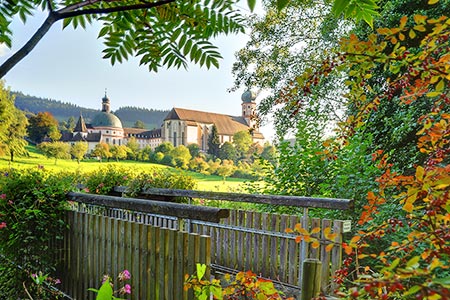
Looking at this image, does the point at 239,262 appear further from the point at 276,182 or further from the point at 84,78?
the point at 84,78

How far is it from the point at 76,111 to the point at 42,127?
1.72 meters

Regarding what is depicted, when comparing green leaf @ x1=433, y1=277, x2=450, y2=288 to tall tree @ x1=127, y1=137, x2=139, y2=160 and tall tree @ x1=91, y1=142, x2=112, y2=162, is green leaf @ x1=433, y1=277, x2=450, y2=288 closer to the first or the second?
tall tree @ x1=91, y1=142, x2=112, y2=162

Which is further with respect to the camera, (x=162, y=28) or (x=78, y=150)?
(x=78, y=150)

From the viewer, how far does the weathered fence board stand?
1907mm

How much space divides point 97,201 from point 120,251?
1.36 ft

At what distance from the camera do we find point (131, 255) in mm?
2250

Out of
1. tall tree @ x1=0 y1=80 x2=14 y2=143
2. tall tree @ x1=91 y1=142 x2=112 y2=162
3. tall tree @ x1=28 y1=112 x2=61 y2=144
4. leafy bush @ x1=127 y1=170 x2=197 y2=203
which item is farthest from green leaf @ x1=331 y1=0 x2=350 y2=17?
tall tree @ x1=0 y1=80 x2=14 y2=143

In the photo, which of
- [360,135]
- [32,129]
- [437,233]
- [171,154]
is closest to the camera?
[437,233]

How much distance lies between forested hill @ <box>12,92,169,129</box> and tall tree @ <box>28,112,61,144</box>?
191 millimetres

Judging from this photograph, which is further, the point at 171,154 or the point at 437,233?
the point at 171,154

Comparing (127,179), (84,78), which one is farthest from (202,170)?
(127,179)

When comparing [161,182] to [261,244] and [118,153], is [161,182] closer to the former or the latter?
[261,244]

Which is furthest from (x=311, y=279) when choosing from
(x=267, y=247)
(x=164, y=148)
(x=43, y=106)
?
(x=43, y=106)

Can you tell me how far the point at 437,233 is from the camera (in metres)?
0.75
